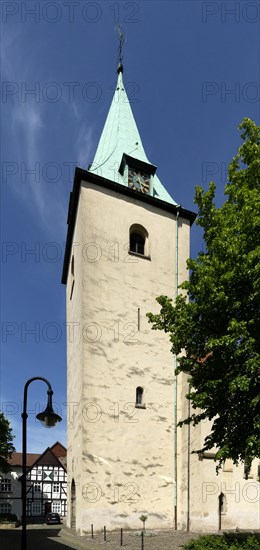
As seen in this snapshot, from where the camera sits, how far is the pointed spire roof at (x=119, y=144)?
25578mm

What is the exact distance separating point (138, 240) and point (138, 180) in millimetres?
3908

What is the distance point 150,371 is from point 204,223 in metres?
9.59

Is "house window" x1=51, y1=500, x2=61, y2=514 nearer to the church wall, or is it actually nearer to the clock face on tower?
the church wall

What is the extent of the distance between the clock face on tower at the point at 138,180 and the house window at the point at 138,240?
2.57m

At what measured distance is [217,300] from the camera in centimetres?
1141

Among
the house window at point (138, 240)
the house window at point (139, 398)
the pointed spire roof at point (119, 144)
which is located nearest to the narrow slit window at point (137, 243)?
the house window at point (138, 240)

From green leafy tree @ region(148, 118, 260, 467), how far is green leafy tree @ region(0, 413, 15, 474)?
2610 cm

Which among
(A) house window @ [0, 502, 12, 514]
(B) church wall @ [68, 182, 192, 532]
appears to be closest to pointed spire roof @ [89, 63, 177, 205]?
(B) church wall @ [68, 182, 192, 532]

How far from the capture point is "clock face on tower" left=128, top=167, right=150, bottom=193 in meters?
24.9

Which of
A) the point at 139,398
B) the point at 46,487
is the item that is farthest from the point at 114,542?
the point at 46,487

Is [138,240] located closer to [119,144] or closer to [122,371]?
[122,371]

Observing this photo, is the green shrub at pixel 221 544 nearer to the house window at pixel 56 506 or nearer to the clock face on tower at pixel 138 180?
the clock face on tower at pixel 138 180

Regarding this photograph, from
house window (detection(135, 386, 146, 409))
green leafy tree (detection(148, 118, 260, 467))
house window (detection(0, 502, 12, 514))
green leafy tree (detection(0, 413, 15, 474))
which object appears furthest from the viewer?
house window (detection(0, 502, 12, 514))

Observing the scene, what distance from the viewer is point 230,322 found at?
428 inches
